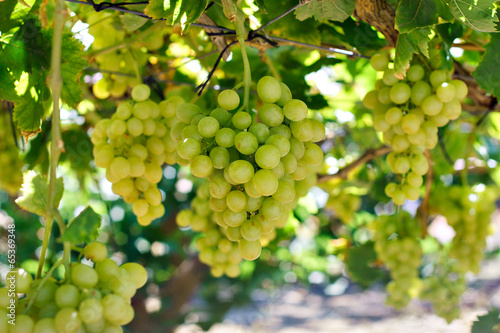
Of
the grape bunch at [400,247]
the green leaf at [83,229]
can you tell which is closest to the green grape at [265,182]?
the green leaf at [83,229]

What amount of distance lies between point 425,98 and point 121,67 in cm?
85

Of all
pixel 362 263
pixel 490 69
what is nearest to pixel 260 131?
pixel 490 69

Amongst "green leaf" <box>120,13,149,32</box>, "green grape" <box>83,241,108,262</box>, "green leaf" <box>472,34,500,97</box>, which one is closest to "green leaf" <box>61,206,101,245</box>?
"green grape" <box>83,241,108,262</box>

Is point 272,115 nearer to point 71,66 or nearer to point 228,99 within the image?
point 228,99

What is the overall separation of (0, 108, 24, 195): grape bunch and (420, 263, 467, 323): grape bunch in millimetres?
1994

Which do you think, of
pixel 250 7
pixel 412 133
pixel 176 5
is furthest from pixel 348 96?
pixel 176 5

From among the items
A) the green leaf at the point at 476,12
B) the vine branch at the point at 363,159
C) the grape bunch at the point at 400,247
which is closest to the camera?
the green leaf at the point at 476,12

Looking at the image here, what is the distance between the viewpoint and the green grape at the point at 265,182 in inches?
23.0

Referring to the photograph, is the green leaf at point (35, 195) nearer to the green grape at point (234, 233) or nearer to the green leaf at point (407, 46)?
the green grape at point (234, 233)

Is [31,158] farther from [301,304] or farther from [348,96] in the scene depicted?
[301,304]

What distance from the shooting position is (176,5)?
2.33ft

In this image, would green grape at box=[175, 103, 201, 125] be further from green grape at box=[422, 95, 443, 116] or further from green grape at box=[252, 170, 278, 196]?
green grape at box=[422, 95, 443, 116]

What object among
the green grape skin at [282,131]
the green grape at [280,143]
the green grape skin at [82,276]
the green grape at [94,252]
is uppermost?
the green grape skin at [282,131]

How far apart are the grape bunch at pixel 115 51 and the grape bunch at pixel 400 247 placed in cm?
108
